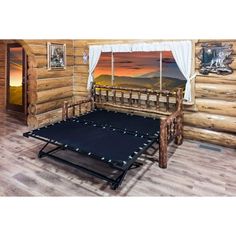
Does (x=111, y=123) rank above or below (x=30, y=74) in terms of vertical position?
below

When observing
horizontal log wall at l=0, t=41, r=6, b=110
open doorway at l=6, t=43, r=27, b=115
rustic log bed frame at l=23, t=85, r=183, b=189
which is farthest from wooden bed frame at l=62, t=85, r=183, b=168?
horizontal log wall at l=0, t=41, r=6, b=110

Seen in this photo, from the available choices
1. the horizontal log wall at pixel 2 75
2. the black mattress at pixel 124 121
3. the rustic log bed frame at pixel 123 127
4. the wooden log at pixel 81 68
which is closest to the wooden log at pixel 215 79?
the rustic log bed frame at pixel 123 127

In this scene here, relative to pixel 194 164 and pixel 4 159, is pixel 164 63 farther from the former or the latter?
pixel 4 159

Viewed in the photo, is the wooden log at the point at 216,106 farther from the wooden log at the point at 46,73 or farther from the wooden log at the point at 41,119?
the wooden log at the point at 41,119

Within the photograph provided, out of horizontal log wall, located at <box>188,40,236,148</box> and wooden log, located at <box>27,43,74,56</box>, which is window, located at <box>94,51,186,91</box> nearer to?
horizontal log wall, located at <box>188,40,236,148</box>

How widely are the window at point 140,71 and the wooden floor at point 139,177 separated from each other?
69.1 inches

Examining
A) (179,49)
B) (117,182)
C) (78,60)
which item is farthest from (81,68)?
(117,182)

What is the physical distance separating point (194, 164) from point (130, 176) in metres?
1.28

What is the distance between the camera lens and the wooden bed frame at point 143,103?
5.19 m

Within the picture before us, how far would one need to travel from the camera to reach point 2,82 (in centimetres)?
865

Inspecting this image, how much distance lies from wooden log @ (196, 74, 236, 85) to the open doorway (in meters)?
5.18

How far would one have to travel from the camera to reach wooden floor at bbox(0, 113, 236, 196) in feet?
11.3
